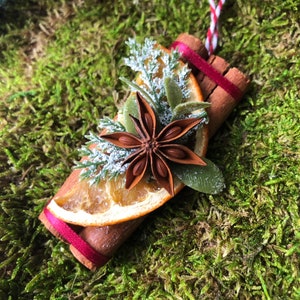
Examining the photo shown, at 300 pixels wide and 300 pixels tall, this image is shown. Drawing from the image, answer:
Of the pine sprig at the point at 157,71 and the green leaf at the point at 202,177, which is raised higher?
the pine sprig at the point at 157,71

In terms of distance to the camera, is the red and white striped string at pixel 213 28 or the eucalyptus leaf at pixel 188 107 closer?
the eucalyptus leaf at pixel 188 107

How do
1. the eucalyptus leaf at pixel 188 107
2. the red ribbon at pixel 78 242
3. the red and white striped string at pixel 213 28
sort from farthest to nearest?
the red and white striped string at pixel 213 28 → the red ribbon at pixel 78 242 → the eucalyptus leaf at pixel 188 107

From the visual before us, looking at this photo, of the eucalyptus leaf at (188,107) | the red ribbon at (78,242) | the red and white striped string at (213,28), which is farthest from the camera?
the red and white striped string at (213,28)

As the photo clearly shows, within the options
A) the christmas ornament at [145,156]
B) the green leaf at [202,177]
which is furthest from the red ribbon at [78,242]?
the green leaf at [202,177]

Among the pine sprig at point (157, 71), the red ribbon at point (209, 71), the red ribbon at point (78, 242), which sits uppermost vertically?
the pine sprig at point (157, 71)

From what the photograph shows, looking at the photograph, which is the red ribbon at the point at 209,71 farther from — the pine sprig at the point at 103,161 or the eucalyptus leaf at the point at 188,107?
the pine sprig at the point at 103,161

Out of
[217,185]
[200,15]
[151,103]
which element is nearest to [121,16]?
[200,15]
